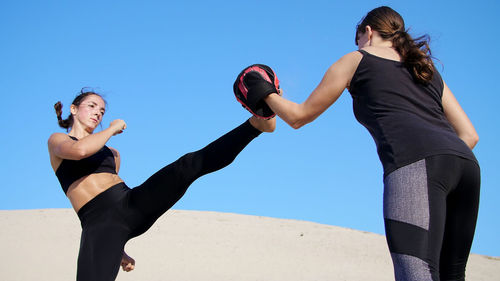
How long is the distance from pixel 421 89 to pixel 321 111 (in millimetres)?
526

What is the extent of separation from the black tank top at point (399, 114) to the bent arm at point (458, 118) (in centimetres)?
13

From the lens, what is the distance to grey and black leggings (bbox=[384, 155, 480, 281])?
2049mm

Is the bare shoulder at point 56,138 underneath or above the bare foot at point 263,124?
above

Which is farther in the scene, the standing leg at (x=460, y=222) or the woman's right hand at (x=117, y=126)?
the woman's right hand at (x=117, y=126)

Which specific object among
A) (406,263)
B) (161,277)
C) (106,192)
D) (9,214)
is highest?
(9,214)

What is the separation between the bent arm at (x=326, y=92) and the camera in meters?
2.39

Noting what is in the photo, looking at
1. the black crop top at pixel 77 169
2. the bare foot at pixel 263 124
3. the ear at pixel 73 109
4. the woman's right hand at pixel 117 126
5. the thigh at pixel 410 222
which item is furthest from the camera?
the ear at pixel 73 109

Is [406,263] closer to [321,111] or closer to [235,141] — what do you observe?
[321,111]

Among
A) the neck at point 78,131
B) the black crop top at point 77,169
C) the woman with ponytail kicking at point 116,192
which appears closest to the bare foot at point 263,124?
the woman with ponytail kicking at point 116,192

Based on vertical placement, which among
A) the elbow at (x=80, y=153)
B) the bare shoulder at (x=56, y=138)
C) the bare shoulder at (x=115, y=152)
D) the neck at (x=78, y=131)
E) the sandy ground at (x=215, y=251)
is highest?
the neck at (x=78, y=131)

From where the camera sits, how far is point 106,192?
144 inches

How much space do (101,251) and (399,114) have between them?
2291 mm

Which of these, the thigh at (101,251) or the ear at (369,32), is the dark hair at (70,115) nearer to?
the thigh at (101,251)

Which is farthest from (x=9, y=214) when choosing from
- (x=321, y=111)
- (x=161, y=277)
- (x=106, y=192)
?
(x=321, y=111)
